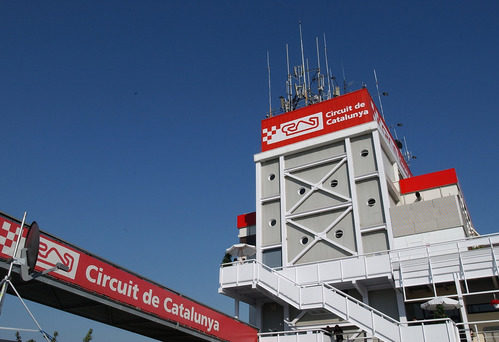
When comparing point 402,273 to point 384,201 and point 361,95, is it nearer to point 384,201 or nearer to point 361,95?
point 384,201

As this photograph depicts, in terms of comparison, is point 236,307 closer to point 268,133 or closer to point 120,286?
point 120,286

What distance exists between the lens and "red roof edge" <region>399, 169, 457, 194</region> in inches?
1329

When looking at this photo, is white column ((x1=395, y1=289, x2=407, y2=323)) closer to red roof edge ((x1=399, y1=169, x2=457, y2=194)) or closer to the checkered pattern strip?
red roof edge ((x1=399, y1=169, x2=457, y2=194))

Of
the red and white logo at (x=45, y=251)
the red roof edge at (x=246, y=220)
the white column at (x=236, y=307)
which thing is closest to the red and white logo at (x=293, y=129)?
the red roof edge at (x=246, y=220)

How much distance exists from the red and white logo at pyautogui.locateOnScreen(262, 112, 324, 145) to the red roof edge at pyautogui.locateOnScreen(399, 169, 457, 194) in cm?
798

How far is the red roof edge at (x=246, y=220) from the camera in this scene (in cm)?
4006

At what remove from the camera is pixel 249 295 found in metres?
30.6

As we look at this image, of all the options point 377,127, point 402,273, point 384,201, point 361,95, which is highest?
point 361,95

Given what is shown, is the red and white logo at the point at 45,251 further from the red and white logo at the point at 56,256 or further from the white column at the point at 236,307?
the white column at the point at 236,307

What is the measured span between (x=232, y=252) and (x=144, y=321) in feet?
44.3

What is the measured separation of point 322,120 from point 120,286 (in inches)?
902

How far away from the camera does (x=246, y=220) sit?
4069cm

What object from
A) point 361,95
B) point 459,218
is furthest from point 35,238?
A: point 361,95

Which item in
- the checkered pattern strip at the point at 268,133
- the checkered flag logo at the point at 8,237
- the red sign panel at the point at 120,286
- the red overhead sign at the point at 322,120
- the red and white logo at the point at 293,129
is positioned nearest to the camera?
the checkered flag logo at the point at 8,237
